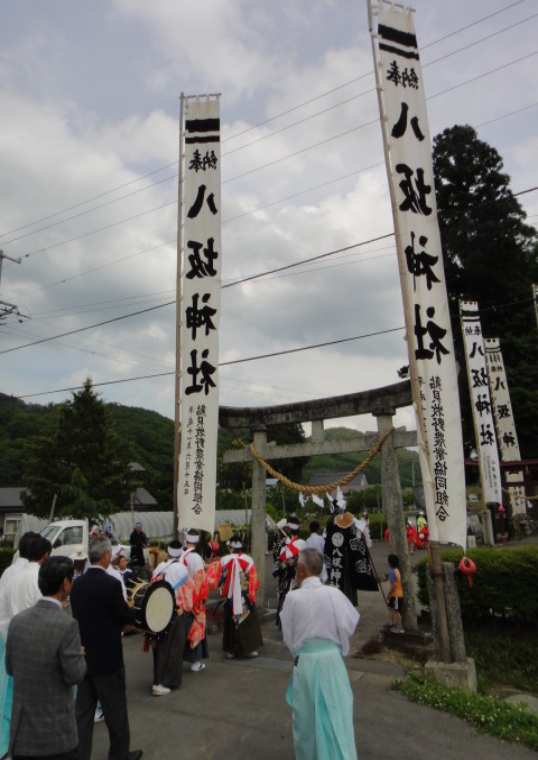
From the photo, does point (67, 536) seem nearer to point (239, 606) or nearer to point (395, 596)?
point (239, 606)

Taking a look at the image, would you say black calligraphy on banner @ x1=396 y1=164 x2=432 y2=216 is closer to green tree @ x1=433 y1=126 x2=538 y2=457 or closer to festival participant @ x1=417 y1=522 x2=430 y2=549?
festival participant @ x1=417 y1=522 x2=430 y2=549

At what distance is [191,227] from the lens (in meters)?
9.88

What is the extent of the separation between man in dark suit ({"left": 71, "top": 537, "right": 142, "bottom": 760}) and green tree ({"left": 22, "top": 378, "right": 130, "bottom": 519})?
25611 millimetres

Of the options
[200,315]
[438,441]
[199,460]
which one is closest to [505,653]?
[438,441]

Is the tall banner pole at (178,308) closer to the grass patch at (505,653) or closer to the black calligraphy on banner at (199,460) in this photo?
the black calligraphy on banner at (199,460)

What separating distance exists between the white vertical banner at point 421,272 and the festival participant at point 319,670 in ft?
9.74

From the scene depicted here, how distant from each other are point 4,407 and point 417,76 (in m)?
62.3

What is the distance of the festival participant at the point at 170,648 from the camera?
624 cm

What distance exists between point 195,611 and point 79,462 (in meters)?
26.6

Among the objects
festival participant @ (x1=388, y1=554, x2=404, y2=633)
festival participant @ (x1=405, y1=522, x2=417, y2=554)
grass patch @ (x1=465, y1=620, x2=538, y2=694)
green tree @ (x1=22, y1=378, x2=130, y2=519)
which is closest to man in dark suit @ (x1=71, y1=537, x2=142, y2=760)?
festival participant @ (x1=388, y1=554, x2=404, y2=633)

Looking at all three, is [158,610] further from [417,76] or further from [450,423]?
[417,76]

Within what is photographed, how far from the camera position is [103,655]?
430 cm

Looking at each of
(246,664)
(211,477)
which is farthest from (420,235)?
(246,664)

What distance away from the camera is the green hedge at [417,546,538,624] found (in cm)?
917
